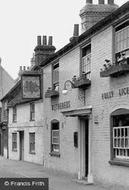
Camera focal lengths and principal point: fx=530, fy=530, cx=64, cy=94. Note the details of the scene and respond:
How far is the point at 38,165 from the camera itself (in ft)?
90.5

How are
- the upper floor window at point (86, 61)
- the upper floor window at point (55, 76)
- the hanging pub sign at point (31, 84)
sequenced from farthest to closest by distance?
the hanging pub sign at point (31, 84) < the upper floor window at point (55, 76) < the upper floor window at point (86, 61)

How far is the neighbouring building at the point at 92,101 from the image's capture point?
604 inches

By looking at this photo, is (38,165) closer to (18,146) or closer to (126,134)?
(18,146)

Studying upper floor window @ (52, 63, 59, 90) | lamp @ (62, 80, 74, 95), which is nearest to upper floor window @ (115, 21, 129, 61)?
lamp @ (62, 80, 74, 95)

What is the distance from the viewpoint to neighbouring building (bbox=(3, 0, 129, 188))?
50.3ft

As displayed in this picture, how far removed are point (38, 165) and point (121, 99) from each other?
1321 centimetres

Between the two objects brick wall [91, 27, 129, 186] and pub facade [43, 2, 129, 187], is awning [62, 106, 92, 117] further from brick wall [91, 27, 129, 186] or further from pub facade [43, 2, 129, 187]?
brick wall [91, 27, 129, 186]

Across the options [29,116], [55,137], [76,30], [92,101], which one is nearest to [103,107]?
[92,101]

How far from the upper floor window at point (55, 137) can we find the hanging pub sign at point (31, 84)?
1739 millimetres

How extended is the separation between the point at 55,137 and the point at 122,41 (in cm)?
875

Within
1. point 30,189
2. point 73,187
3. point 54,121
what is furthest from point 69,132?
point 30,189

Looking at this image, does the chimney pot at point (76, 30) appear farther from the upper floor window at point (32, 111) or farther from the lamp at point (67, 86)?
the upper floor window at point (32, 111)

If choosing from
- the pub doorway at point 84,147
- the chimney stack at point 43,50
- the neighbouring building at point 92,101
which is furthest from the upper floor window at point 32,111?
→ the pub doorway at point 84,147

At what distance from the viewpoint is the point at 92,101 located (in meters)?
17.8
